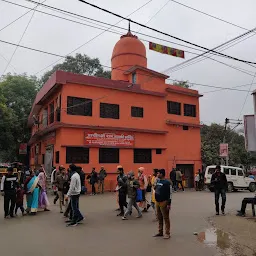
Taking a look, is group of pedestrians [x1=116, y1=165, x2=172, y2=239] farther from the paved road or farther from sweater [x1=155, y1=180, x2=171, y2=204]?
the paved road

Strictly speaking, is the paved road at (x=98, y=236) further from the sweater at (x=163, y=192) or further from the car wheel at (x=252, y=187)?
the car wheel at (x=252, y=187)

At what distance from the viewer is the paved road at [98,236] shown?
6159 mm

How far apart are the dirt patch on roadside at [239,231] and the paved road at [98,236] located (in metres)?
0.48

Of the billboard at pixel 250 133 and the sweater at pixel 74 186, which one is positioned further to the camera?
the sweater at pixel 74 186

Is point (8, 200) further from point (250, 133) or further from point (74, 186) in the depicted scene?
point (250, 133)

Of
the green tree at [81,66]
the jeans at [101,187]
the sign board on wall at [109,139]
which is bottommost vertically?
the jeans at [101,187]

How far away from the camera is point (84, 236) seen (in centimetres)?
745

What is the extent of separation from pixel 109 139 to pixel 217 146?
16.6 m

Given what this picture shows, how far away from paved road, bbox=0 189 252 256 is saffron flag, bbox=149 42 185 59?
591 cm

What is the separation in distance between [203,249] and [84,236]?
9.38 ft

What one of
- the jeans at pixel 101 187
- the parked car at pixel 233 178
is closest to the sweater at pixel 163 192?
the jeans at pixel 101 187

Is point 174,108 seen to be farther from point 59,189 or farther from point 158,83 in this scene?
point 59,189

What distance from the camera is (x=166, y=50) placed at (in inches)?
447

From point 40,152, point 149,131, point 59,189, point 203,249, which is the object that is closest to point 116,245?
point 203,249
